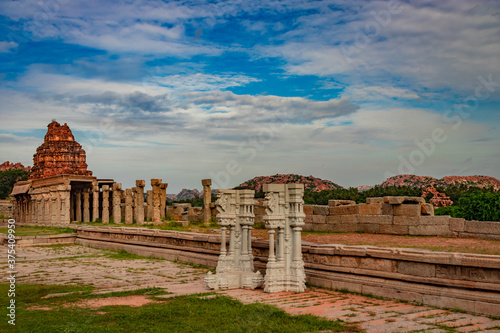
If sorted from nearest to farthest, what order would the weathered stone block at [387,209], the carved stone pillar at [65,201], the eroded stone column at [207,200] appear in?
the weathered stone block at [387,209] < the eroded stone column at [207,200] < the carved stone pillar at [65,201]

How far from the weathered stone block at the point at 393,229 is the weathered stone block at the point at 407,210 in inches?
16.9

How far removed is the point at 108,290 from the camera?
10.2 metres

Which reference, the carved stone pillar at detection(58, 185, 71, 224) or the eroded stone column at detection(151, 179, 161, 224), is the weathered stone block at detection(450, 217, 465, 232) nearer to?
the eroded stone column at detection(151, 179, 161, 224)

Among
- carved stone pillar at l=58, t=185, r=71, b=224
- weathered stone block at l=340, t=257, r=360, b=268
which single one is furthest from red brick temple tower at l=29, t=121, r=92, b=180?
weathered stone block at l=340, t=257, r=360, b=268

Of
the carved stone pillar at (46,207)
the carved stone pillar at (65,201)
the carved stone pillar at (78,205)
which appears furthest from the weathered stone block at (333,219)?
the carved stone pillar at (78,205)

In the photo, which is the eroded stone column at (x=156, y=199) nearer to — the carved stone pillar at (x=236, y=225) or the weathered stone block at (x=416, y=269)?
the carved stone pillar at (x=236, y=225)

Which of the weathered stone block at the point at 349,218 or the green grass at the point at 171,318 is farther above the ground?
the weathered stone block at the point at 349,218

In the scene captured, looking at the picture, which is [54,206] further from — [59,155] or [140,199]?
[59,155]

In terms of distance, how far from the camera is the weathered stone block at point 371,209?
1631 cm

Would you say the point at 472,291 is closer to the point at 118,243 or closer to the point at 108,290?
the point at 108,290

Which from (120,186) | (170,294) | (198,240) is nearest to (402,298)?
(170,294)

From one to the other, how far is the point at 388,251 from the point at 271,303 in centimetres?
247

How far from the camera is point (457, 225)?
14133 millimetres

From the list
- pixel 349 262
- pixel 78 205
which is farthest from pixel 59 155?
pixel 349 262
